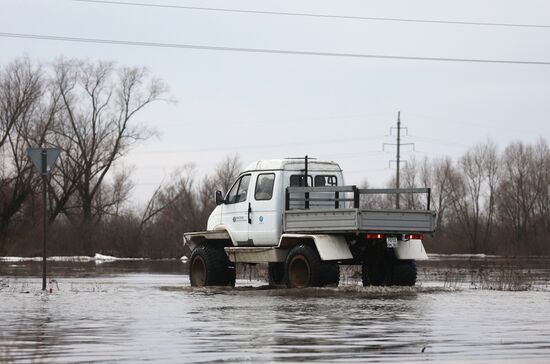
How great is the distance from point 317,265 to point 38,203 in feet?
170

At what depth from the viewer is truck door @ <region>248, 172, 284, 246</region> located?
23.7 metres

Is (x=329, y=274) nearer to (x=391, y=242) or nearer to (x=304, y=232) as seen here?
(x=304, y=232)

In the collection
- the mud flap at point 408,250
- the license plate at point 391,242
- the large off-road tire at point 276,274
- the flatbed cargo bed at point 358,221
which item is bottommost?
the large off-road tire at point 276,274

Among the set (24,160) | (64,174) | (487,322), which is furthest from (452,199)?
(487,322)

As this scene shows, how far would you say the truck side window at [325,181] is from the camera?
24.7 metres

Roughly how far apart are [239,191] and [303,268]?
10.1ft

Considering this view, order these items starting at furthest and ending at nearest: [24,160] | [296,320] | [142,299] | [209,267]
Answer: [24,160] → [209,267] → [142,299] → [296,320]

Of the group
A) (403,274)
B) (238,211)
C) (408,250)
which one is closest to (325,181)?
(238,211)

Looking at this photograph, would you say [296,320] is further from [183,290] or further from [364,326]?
[183,290]

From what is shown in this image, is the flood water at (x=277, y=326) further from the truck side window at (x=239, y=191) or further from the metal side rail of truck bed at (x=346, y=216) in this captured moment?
the truck side window at (x=239, y=191)

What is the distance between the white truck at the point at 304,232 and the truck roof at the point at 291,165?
2 cm

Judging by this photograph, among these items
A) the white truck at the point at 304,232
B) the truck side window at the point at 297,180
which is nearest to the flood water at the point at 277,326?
the white truck at the point at 304,232

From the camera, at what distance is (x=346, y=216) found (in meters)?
22.0

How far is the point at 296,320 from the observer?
14594mm
